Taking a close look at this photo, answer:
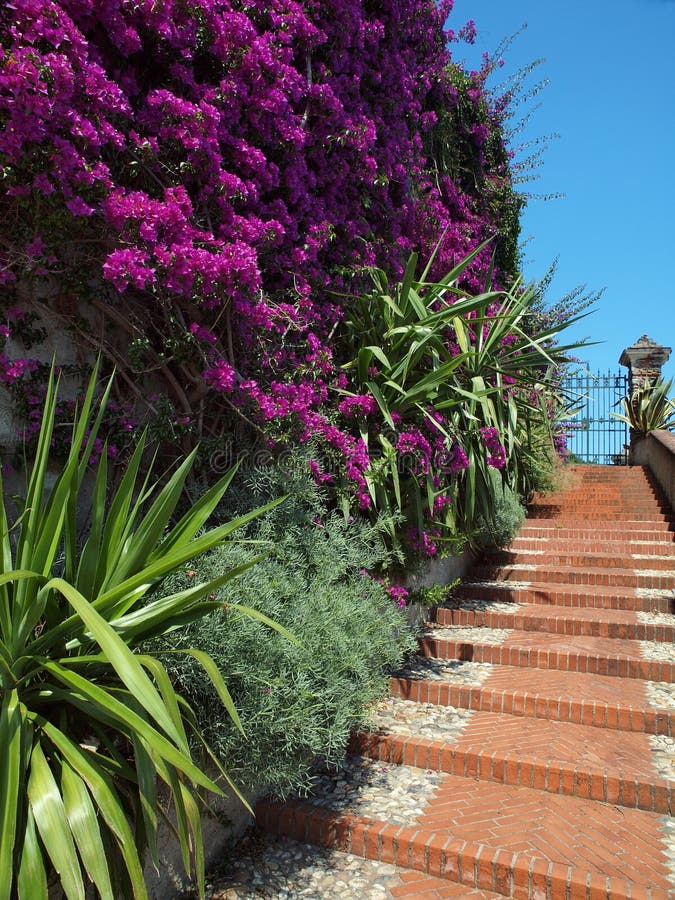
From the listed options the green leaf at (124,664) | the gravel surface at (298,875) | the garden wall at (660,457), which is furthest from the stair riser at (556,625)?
the green leaf at (124,664)

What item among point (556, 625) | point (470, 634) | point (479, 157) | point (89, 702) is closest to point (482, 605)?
point (470, 634)

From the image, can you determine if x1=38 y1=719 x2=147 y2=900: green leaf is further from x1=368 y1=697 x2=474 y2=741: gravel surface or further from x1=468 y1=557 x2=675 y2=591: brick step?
x1=468 y1=557 x2=675 y2=591: brick step

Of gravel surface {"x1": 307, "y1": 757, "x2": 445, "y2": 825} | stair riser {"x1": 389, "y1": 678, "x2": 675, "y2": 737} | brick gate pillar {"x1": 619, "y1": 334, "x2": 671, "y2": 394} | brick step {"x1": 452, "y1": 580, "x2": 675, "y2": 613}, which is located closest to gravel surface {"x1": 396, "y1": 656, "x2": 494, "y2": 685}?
stair riser {"x1": 389, "y1": 678, "x2": 675, "y2": 737}

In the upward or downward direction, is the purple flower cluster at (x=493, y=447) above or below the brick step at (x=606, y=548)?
above

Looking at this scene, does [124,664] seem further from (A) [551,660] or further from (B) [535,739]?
(A) [551,660]

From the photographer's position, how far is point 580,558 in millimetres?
7039

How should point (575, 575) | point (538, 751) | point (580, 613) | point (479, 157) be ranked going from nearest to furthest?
point (538, 751) < point (580, 613) < point (575, 575) < point (479, 157)

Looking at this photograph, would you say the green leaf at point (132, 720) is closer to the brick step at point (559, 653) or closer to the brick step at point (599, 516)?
Result: the brick step at point (559, 653)

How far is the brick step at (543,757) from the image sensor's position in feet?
10.8

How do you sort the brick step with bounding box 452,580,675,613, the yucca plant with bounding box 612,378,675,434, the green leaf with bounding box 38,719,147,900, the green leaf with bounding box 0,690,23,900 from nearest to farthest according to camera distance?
1. the green leaf with bounding box 0,690,23,900
2. the green leaf with bounding box 38,719,147,900
3. the brick step with bounding box 452,580,675,613
4. the yucca plant with bounding box 612,378,675,434

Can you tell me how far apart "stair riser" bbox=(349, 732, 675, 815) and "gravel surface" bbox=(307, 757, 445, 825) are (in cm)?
6

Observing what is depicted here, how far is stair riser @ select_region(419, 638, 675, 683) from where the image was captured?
4609 mm

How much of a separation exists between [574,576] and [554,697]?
267 cm

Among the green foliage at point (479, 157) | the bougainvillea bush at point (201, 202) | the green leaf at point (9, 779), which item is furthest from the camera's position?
the green foliage at point (479, 157)
